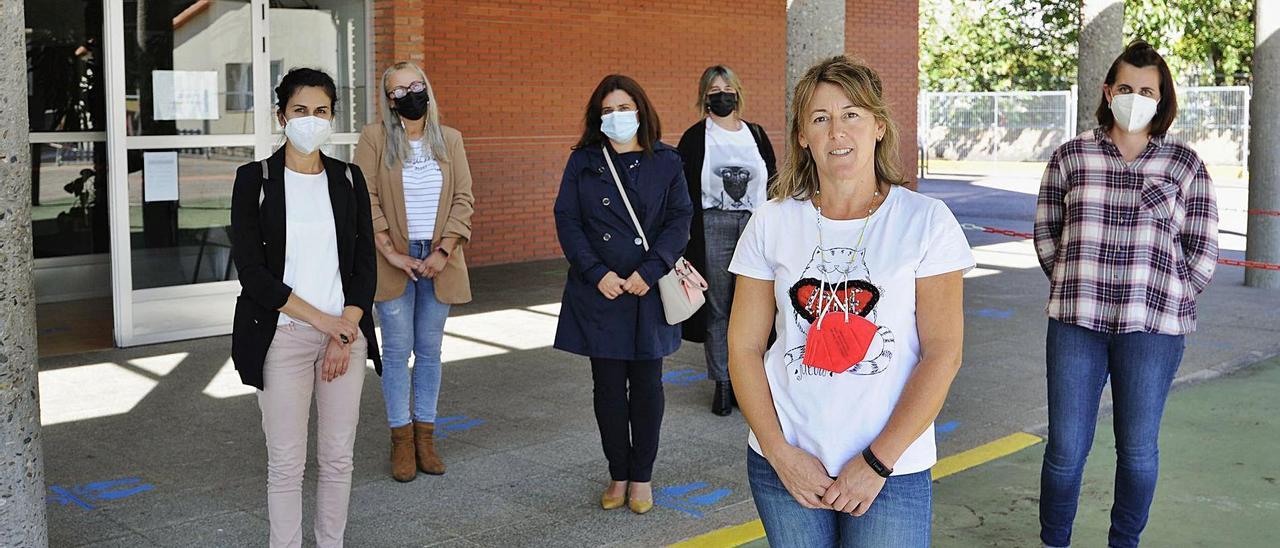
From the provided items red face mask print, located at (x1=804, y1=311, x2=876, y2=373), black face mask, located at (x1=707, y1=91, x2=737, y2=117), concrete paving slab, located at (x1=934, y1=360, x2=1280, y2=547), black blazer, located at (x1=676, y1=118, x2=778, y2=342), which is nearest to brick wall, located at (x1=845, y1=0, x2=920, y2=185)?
concrete paving slab, located at (x1=934, y1=360, x2=1280, y2=547)

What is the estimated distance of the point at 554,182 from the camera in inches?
561

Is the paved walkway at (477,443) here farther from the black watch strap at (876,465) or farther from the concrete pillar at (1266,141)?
the black watch strap at (876,465)

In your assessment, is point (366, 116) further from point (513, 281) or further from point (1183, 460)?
point (1183, 460)

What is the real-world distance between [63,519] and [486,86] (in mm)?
8591

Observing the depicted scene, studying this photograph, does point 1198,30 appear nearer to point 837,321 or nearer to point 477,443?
point 477,443

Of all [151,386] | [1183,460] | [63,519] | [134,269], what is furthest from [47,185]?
[1183,460]

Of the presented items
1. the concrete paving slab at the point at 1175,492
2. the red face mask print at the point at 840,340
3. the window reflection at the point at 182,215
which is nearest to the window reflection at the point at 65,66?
the window reflection at the point at 182,215

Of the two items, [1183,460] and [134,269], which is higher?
[134,269]

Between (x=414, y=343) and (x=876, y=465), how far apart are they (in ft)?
11.7

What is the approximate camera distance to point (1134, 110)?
434cm

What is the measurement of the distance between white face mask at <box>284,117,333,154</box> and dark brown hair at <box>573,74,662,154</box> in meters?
1.29

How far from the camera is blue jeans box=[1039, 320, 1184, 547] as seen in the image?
14.5 feet

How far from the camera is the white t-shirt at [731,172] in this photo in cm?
664

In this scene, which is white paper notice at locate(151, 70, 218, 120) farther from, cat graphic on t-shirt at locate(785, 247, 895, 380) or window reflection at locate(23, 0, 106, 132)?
cat graphic on t-shirt at locate(785, 247, 895, 380)
